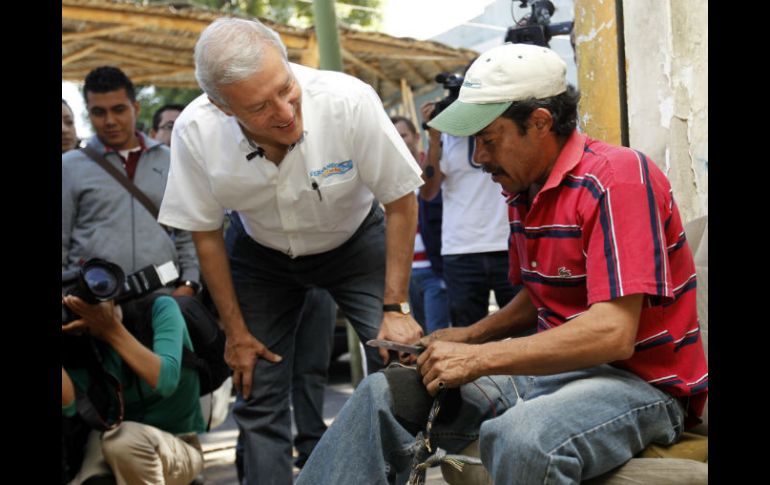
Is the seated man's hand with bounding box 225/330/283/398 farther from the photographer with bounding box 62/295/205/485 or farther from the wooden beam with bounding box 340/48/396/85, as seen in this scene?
the wooden beam with bounding box 340/48/396/85

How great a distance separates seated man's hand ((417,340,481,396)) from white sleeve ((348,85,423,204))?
890 millimetres

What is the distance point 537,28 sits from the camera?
4.28 meters

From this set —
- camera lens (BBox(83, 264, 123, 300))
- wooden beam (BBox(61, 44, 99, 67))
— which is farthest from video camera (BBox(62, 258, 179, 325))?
wooden beam (BBox(61, 44, 99, 67))

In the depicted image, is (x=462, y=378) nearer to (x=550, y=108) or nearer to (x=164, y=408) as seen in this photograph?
(x=550, y=108)

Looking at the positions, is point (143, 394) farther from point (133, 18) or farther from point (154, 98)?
point (154, 98)

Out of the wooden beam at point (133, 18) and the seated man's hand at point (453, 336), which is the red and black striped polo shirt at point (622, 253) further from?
the wooden beam at point (133, 18)

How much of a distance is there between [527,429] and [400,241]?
1.25 metres

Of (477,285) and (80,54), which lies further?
(80,54)

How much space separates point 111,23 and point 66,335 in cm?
465

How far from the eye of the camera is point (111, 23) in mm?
7801

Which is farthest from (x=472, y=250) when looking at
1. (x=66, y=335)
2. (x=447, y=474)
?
(x=447, y=474)

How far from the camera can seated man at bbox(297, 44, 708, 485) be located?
227 cm

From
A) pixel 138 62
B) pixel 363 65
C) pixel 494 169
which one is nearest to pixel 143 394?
pixel 494 169
